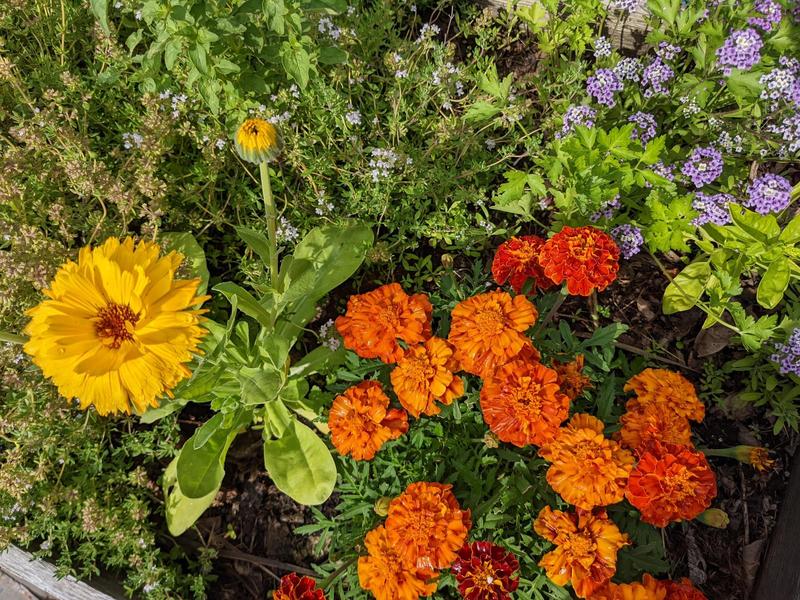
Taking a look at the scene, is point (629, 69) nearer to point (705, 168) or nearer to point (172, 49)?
point (705, 168)

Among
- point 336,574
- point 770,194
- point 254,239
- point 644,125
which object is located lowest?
point 336,574

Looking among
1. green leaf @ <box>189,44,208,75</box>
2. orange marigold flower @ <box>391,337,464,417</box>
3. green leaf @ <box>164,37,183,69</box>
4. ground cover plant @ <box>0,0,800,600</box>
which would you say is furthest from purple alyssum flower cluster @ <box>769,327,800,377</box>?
green leaf @ <box>164,37,183,69</box>

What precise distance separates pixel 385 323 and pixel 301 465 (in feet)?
2.30

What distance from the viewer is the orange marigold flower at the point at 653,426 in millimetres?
1621

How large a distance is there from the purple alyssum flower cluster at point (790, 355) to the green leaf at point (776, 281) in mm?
138

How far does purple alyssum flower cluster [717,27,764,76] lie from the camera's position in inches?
77.1

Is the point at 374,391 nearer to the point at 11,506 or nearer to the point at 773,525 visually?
the point at 11,506

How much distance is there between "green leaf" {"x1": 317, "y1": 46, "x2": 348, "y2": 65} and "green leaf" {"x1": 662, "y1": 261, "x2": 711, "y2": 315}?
1.55 metres

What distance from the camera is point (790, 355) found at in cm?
203

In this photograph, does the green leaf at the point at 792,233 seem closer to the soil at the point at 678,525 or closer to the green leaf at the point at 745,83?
the green leaf at the point at 745,83

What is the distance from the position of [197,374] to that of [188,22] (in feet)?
3.84

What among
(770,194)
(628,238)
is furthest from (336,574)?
(770,194)

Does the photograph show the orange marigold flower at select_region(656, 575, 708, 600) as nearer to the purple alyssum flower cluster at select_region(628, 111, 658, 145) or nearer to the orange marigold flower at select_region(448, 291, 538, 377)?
the orange marigold flower at select_region(448, 291, 538, 377)

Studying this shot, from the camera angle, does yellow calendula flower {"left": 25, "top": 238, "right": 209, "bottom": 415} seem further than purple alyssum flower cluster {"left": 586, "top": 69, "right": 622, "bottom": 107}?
No
